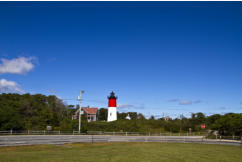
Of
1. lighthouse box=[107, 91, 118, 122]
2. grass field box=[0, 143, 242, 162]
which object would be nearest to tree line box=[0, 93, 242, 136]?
lighthouse box=[107, 91, 118, 122]

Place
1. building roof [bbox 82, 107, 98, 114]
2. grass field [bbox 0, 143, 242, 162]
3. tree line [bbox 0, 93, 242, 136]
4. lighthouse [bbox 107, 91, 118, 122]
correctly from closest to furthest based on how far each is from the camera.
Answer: grass field [bbox 0, 143, 242, 162]
tree line [bbox 0, 93, 242, 136]
lighthouse [bbox 107, 91, 118, 122]
building roof [bbox 82, 107, 98, 114]

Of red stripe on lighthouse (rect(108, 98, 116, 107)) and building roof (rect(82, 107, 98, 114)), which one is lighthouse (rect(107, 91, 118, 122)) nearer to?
red stripe on lighthouse (rect(108, 98, 116, 107))

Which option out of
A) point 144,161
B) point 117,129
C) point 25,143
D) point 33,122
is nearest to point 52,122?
point 33,122

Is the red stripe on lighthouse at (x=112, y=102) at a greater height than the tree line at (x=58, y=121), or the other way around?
the red stripe on lighthouse at (x=112, y=102)

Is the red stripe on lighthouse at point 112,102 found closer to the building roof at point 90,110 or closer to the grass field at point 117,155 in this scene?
the building roof at point 90,110

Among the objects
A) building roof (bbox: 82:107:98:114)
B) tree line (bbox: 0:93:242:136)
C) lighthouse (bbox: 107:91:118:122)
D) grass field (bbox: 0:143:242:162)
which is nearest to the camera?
grass field (bbox: 0:143:242:162)

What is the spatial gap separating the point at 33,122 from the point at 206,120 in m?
52.5

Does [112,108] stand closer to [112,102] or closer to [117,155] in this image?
[112,102]

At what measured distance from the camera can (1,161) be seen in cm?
1220

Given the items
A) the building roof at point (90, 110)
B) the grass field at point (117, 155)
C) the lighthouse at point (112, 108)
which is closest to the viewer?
the grass field at point (117, 155)

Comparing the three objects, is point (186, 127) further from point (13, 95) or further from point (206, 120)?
point (13, 95)

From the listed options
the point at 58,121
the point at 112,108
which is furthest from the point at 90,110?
the point at 58,121

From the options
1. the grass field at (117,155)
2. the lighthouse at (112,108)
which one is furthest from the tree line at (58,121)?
the grass field at (117,155)

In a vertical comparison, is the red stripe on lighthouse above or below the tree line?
above
